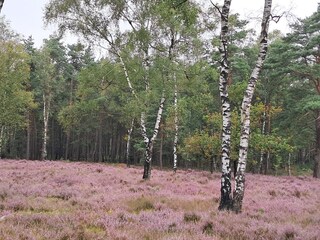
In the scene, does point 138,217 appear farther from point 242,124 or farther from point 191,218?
point 242,124

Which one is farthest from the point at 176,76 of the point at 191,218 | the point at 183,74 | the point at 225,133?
→ the point at 191,218

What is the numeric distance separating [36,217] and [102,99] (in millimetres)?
40162

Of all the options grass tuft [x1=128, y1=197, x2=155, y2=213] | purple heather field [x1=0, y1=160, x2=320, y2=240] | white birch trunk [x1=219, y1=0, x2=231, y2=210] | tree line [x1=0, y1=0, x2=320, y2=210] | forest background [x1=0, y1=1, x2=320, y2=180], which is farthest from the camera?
forest background [x1=0, y1=1, x2=320, y2=180]

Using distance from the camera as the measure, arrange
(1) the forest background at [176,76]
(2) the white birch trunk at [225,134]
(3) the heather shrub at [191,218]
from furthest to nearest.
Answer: (1) the forest background at [176,76] → (2) the white birch trunk at [225,134] → (3) the heather shrub at [191,218]

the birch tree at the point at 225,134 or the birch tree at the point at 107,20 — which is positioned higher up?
the birch tree at the point at 107,20

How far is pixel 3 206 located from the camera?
35.6 feet

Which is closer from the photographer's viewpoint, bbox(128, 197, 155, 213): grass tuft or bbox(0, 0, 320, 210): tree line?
bbox(128, 197, 155, 213): grass tuft

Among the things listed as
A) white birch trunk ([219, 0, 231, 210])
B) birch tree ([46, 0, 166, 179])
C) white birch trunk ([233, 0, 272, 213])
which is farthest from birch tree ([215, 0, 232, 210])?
birch tree ([46, 0, 166, 179])

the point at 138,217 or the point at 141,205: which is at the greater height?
the point at 138,217

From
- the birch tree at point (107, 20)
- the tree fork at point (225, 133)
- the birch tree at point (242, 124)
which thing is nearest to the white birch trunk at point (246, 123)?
the birch tree at point (242, 124)

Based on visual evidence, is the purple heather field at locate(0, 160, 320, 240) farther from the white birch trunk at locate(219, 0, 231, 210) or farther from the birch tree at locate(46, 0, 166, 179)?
the birch tree at locate(46, 0, 166, 179)

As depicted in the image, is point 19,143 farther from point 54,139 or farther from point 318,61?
point 318,61

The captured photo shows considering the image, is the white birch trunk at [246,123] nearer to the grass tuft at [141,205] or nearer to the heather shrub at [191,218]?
the heather shrub at [191,218]

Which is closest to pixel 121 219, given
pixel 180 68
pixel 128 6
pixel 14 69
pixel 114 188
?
pixel 114 188
